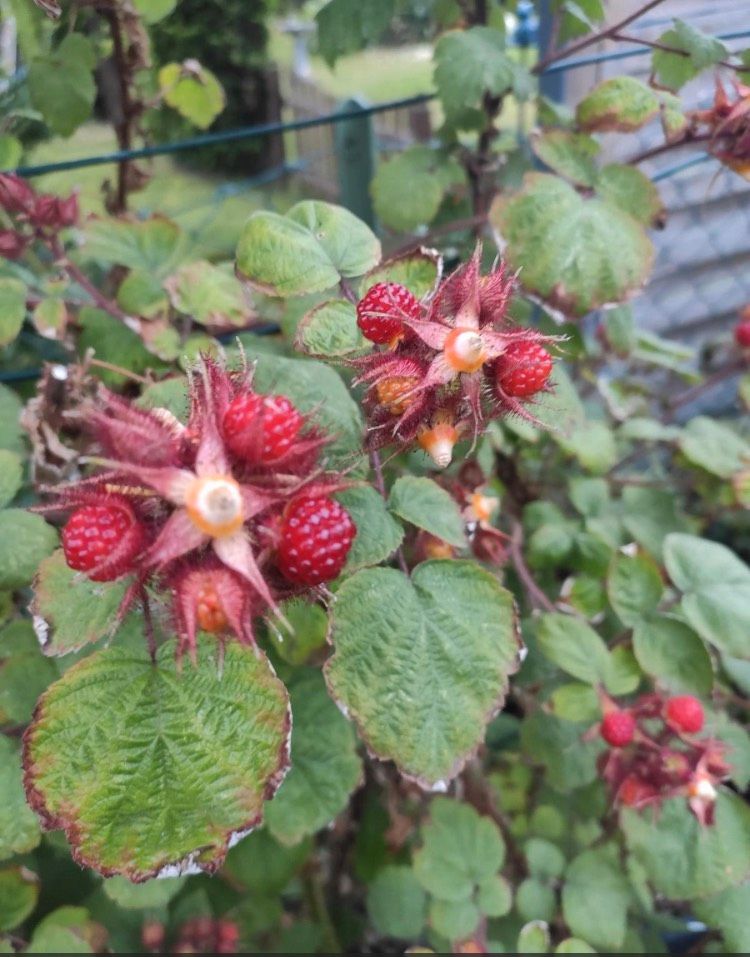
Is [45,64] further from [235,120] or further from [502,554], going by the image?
[235,120]

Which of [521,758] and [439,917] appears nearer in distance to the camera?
[439,917]

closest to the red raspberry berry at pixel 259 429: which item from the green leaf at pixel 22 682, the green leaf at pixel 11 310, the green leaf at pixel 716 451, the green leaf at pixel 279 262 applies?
the green leaf at pixel 279 262

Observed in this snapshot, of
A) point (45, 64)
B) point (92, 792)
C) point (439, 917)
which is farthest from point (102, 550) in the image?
point (45, 64)

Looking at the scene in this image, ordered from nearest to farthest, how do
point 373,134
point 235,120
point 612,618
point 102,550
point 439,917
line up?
1. point 102,550
2. point 439,917
3. point 612,618
4. point 373,134
5. point 235,120

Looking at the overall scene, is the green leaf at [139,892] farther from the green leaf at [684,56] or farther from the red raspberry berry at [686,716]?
the green leaf at [684,56]

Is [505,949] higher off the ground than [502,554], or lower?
lower

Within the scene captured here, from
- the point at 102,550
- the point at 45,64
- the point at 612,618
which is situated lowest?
the point at 612,618

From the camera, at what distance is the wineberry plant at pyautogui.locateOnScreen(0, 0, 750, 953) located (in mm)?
458

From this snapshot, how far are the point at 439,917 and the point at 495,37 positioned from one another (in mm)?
1022

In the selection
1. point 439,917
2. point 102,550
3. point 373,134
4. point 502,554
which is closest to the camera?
point 102,550

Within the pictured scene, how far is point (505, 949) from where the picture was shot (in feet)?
3.06

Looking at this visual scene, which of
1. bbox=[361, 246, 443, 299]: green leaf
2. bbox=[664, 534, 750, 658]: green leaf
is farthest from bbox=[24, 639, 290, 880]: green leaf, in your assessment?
bbox=[664, 534, 750, 658]: green leaf

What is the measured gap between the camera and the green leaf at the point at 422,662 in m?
0.52

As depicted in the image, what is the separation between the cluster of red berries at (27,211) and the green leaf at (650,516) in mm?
824
